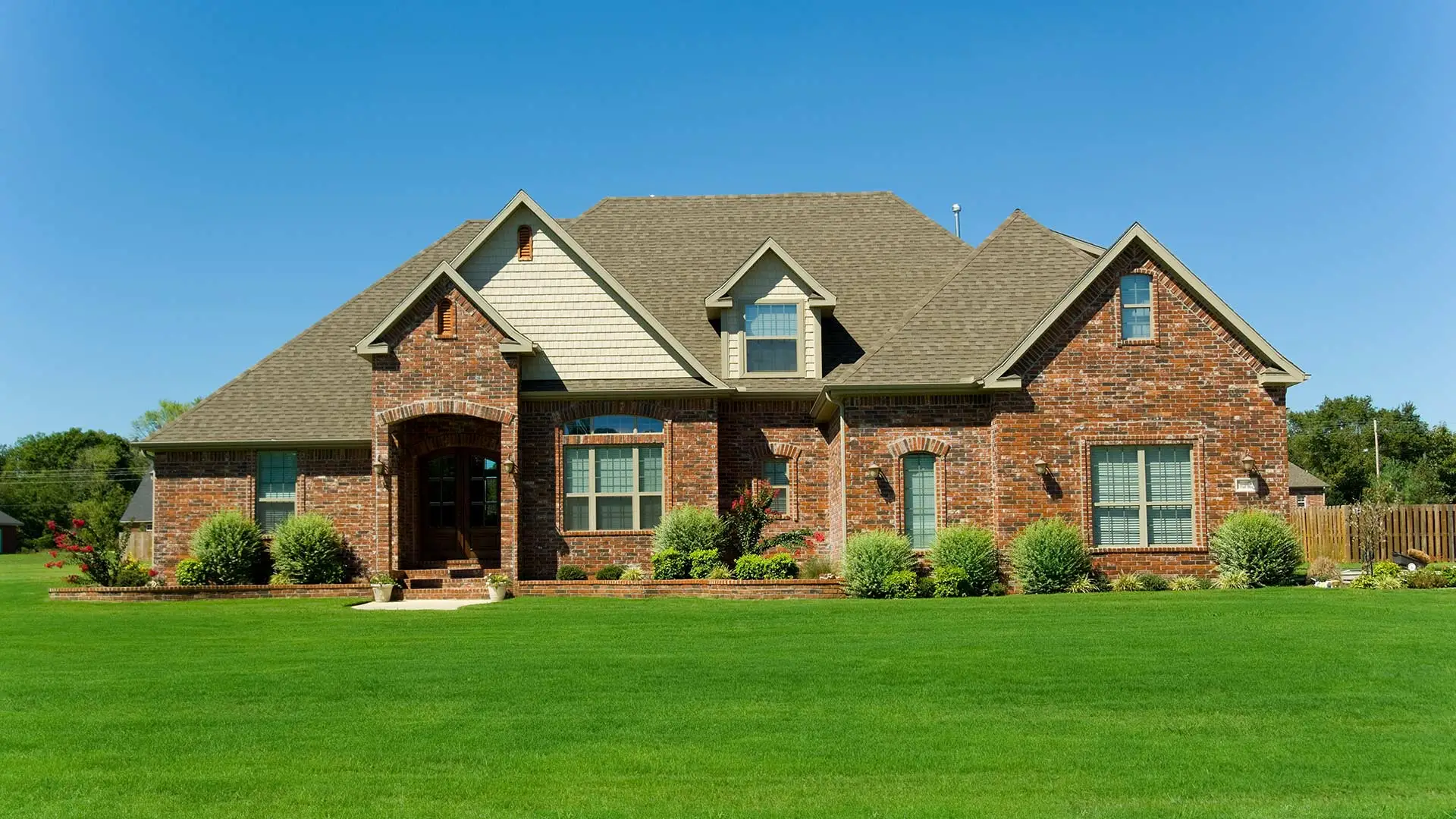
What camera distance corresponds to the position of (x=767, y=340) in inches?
1066

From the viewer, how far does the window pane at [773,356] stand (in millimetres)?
27078

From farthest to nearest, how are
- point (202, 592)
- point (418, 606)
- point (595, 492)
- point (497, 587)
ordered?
point (595, 492), point (202, 592), point (497, 587), point (418, 606)

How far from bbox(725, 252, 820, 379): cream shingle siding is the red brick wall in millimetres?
1676

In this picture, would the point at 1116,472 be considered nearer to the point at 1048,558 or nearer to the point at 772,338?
the point at 1048,558

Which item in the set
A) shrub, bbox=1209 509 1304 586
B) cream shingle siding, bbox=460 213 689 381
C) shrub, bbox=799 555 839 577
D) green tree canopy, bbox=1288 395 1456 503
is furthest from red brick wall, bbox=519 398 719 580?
green tree canopy, bbox=1288 395 1456 503

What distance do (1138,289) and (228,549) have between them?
1902 cm

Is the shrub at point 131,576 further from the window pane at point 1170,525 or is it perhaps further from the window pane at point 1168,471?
the window pane at point 1168,471

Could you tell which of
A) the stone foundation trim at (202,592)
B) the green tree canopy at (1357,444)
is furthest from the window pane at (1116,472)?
the green tree canopy at (1357,444)

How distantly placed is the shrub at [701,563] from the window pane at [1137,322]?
889cm

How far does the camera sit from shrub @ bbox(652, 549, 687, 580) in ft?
79.8

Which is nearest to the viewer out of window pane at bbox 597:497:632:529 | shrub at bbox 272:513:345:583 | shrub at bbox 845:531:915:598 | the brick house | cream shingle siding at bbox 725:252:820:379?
shrub at bbox 845:531:915:598

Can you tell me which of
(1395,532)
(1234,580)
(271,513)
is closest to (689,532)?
(271,513)

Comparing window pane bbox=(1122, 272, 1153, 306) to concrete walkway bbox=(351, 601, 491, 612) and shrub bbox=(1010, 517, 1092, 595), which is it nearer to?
shrub bbox=(1010, 517, 1092, 595)

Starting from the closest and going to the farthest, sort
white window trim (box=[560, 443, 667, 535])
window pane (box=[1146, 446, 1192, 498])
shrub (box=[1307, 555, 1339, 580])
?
1. window pane (box=[1146, 446, 1192, 498])
2. shrub (box=[1307, 555, 1339, 580])
3. white window trim (box=[560, 443, 667, 535])
